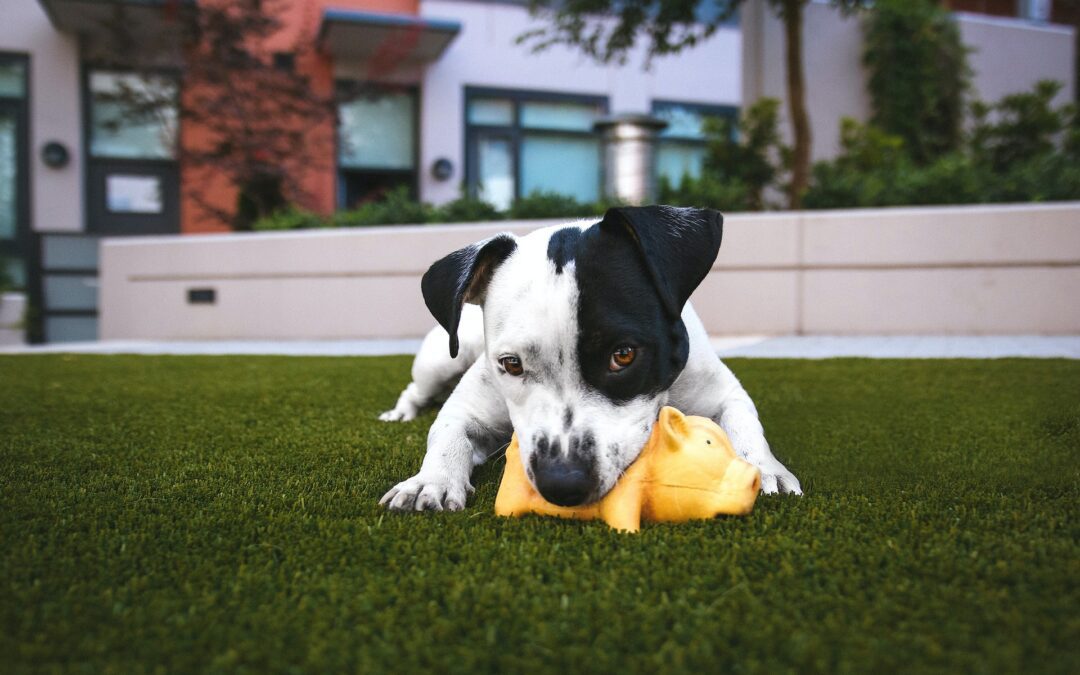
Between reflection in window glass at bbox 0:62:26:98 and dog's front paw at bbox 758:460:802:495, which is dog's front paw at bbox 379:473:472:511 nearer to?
dog's front paw at bbox 758:460:802:495

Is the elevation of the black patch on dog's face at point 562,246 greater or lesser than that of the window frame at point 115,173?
lesser

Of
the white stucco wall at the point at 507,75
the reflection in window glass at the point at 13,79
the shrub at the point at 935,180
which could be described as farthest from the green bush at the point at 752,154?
the reflection in window glass at the point at 13,79

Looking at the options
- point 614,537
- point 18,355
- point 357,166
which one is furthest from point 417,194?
point 614,537

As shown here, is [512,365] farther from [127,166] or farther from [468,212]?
[127,166]

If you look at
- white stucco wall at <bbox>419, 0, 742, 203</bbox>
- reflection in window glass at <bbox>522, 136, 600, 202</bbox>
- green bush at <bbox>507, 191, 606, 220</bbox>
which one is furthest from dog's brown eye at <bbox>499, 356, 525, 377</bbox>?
reflection in window glass at <bbox>522, 136, 600, 202</bbox>

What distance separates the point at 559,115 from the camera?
1536 cm

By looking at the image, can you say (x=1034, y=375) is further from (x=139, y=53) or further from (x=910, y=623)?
(x=139, y=53)

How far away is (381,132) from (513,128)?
249cm

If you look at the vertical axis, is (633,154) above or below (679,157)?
below

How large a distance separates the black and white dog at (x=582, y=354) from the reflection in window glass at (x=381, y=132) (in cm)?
1242

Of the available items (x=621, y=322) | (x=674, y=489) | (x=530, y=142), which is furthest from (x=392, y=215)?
(x=674, y=489)

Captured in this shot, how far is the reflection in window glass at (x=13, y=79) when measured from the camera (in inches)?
512

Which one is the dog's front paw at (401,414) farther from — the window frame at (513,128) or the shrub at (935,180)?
the window frame at (513,128)

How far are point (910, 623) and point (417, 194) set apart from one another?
45.4 ft
